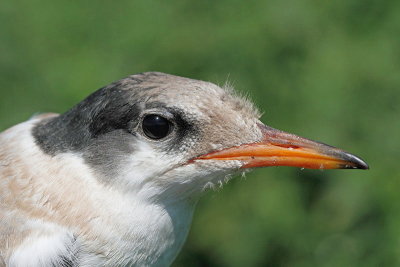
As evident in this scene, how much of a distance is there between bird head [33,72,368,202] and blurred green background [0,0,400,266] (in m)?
1.62

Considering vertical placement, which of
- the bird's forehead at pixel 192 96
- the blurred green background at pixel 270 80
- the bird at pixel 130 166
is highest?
the blurred green background at pixel 270 80

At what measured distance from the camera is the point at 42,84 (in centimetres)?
645

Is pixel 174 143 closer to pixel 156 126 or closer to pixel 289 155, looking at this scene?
pixel 156 126

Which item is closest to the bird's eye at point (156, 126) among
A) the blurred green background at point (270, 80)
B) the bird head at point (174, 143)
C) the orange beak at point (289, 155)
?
the bird head at point (174, 143)

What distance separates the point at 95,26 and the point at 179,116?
162 inches

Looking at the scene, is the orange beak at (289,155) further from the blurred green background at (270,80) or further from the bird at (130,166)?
the blurred green background at (270,80)

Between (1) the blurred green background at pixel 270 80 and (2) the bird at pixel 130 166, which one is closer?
(2) the bird at pixel 130 166

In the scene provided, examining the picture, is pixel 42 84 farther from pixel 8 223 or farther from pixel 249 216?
pixel 8 223

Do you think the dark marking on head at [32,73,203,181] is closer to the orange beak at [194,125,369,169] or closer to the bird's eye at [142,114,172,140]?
the bird's eye at [142,114,172,140]

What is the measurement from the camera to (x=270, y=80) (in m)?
5.80

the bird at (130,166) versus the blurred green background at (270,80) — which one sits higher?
the blurred green background at (270,80)

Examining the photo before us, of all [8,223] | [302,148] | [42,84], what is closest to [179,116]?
[302,148]

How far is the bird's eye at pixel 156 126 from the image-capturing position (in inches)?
129

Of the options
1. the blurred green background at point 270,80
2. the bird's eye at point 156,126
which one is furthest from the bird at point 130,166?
the blurred green background at point 270,80
